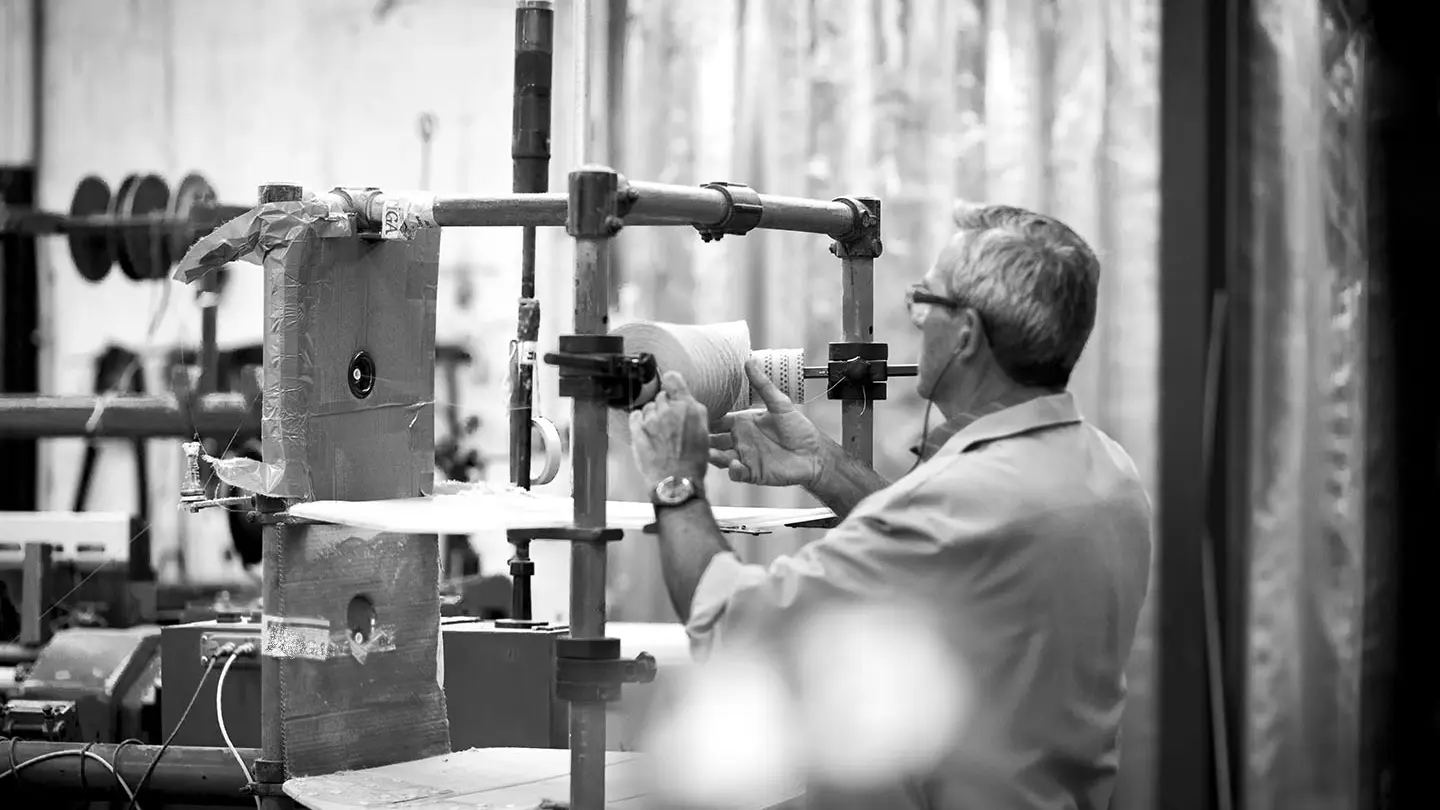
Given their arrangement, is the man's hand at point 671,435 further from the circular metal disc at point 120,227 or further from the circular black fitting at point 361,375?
the circular metal disc at point 120,227

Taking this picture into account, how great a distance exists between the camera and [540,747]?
9.22 ft

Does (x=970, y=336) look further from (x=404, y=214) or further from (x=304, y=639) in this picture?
(x=304, y=639)

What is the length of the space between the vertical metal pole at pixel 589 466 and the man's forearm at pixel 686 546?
9 cm

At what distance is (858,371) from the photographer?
2.64 metres

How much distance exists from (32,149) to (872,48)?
3.03 meters

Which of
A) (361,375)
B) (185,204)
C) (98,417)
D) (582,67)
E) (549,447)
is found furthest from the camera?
(185,204)

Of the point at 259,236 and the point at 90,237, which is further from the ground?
the point at 90,237

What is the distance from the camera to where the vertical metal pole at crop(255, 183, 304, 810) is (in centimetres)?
226

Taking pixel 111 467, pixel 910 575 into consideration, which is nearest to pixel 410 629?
pixel 910 575

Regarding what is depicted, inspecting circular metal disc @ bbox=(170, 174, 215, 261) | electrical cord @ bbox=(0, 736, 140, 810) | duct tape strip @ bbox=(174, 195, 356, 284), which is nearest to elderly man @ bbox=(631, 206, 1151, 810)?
duct tape strip @ bbox=(174, 195, 356, 284)

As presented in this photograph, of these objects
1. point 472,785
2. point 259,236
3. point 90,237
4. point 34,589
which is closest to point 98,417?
point 34,589

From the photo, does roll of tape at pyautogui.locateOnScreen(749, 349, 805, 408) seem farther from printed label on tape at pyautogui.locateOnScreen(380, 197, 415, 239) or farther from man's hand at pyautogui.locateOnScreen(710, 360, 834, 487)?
printed label on tape at pyautogui.locateOnScreen(380, 197, 415, 239)

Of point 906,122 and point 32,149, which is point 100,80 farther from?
point 906,122

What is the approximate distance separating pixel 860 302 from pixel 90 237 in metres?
2.79
